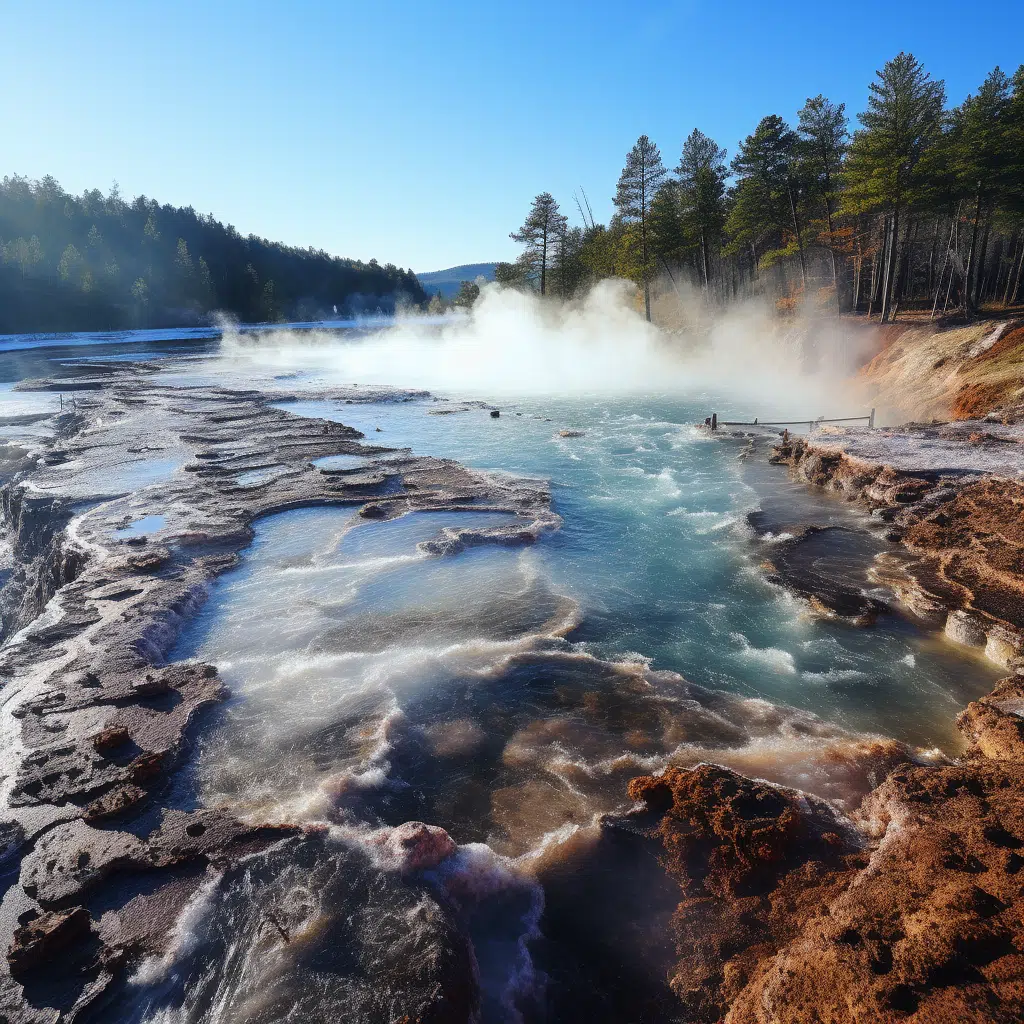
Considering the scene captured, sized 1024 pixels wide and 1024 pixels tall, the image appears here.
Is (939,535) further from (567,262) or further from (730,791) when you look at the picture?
(567,262)

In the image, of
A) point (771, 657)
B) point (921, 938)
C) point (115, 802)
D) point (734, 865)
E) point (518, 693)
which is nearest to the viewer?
point (921, 938)

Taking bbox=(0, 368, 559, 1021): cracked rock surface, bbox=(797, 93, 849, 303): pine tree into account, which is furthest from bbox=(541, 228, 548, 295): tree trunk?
bbox=(0, 368, 559, 1021): cracked rock surface

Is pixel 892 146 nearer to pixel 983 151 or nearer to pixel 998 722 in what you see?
pixel 983 151

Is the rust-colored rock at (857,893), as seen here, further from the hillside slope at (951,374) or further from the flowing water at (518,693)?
the hillside slope at (951,374)

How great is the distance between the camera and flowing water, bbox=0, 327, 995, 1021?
5059mm

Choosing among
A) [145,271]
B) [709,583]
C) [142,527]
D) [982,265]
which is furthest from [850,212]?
[145,271]

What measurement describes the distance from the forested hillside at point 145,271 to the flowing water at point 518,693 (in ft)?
316

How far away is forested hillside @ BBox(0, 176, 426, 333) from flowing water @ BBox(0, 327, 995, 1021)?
96.4 meters

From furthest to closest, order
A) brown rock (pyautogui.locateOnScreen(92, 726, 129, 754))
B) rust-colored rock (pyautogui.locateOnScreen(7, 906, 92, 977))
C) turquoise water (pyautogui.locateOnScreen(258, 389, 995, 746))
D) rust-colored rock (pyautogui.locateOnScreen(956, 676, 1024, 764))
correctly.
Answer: turquoise water (pyautogui.locateOnScreen(258, 389, 995, 746)) < brown rock (pyautogui.locateOnScreen(92, 726, 129, 754)) < rust-colored rock (pyautogui.locateOnScreen(956, 676, 1024, 764)) < rust-colored rock (pyautogui.locateOnScreen(7, 906, 92, 977))

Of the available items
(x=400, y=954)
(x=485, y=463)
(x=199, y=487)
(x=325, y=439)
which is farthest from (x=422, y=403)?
(x=400, y=954)

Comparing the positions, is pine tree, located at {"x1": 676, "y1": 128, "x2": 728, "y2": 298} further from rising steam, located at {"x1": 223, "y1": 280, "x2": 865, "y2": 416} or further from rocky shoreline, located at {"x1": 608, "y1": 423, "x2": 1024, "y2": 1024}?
rocky shoreline, located at {"x1": 608, "y1": 423, "x2": 1024, "y2": 1024}

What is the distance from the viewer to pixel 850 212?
3058 cm

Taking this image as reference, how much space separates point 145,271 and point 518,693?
12093cm

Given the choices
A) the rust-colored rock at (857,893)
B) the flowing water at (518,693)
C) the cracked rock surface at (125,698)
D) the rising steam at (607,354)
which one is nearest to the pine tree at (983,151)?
Result: the rising steam at (607,354)
